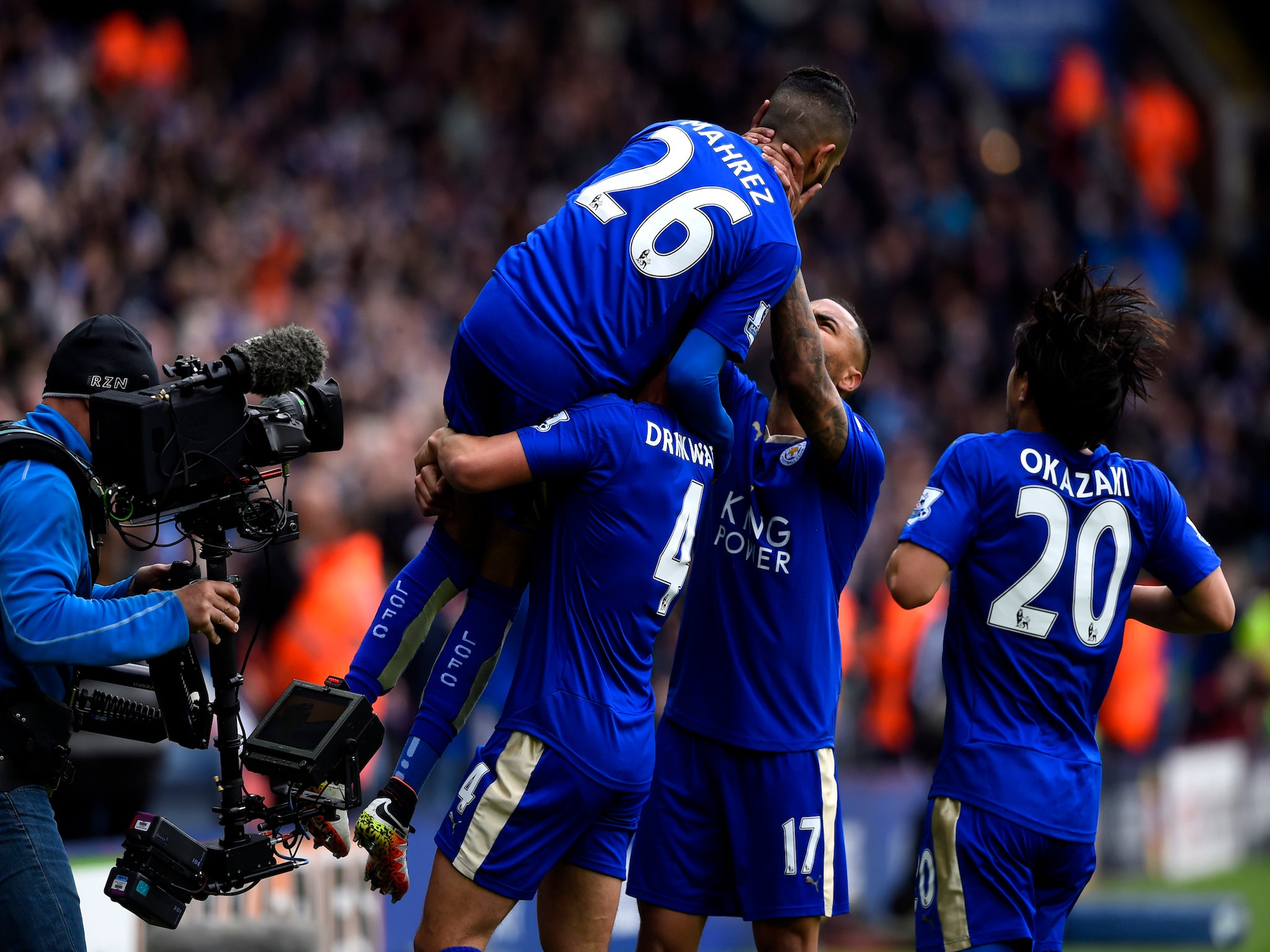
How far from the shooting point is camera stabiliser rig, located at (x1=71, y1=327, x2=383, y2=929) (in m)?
3.80

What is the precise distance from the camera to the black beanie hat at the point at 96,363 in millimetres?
4031

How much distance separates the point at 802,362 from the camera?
4.33 meters

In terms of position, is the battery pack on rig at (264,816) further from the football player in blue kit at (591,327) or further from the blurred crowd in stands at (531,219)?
the blurred crowd in stands at (531,219)

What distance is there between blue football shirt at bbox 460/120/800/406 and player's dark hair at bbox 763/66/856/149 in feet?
1.47

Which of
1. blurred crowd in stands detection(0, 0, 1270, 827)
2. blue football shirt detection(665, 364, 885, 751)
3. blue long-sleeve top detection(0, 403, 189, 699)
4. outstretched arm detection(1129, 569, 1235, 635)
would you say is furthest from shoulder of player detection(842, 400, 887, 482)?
blurred crowd in stands detection(0, 0, 1270, 827)

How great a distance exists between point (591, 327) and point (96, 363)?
4.53 ft

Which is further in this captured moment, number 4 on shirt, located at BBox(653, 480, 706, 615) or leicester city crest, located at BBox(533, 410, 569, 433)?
number 4 on shirt, located at BBox(653, 480, 706, 615)

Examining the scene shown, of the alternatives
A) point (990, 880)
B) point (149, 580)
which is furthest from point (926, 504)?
point (149, 580)

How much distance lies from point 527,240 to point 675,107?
1571cm

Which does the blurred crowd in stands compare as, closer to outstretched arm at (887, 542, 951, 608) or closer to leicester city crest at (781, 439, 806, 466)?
leicester city crest at (781, 439, 806, 466)

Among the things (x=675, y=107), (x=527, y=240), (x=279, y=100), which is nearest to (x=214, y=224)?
(x=279, y=100)

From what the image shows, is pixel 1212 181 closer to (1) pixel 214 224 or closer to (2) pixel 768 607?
(1) pixel 214 224

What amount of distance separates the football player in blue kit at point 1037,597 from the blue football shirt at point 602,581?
30.2 inches

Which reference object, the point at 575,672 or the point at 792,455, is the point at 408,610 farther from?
the point at 792,455
